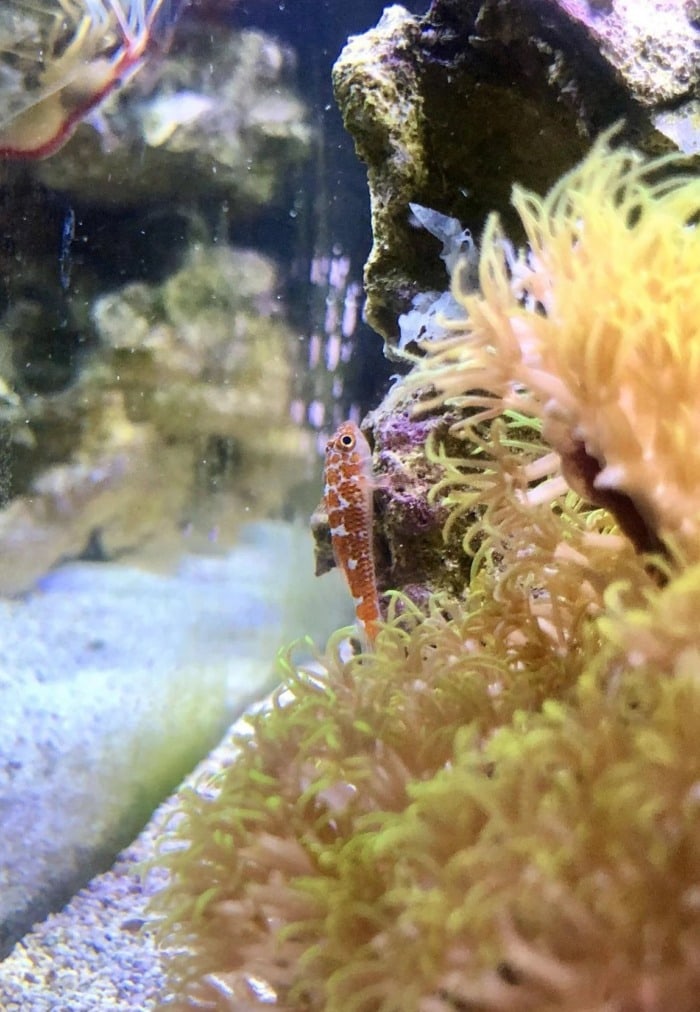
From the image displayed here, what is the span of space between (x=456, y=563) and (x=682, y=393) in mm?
844

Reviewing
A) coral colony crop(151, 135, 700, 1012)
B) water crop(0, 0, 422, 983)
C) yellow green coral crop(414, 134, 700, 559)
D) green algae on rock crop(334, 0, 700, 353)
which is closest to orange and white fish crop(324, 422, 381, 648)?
green algae on rock crop(334, 0, 700, 353)

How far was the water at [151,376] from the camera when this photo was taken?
212 cm

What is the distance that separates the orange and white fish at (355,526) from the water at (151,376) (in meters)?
1.08

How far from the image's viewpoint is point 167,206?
2.59 metres

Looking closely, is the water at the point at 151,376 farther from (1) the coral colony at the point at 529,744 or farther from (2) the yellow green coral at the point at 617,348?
(2) the yellow green coral at the point at 617,348

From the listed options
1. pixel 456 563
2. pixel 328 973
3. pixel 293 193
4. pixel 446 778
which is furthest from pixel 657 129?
pixel 293 193

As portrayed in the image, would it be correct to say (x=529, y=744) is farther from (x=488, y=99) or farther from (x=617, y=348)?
(x=488, y=99)

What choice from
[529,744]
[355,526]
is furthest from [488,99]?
[529,744]

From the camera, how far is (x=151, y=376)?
280cm

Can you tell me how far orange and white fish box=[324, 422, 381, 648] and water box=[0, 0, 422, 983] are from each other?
3.54 ft

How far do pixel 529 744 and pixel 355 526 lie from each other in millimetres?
1100

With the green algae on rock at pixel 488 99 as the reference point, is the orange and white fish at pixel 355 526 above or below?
below

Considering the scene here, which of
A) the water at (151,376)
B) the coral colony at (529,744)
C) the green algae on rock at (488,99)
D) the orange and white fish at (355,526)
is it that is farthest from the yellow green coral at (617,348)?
the water at (151,376)

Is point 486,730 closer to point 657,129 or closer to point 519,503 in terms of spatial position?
point 519,503
